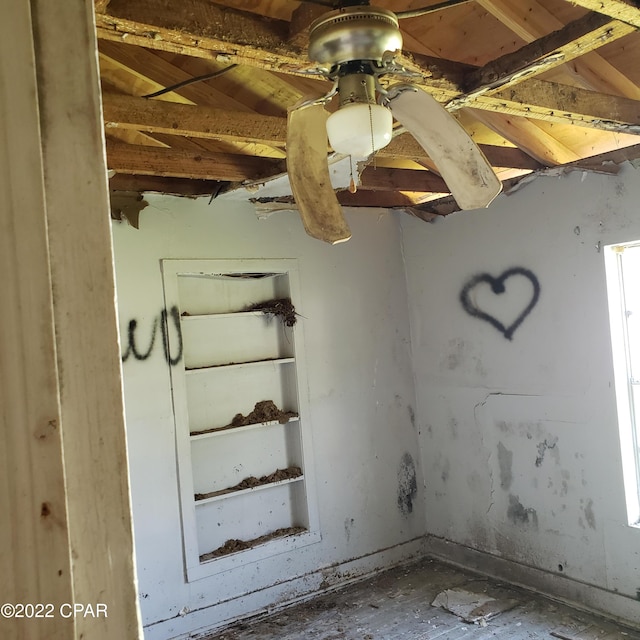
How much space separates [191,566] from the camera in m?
3.36

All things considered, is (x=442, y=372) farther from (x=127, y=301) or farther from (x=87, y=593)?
(x=87, y=593)

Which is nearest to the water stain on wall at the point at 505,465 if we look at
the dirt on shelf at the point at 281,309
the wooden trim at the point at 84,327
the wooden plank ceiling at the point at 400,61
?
the dirt on shelf at the point at 281,309

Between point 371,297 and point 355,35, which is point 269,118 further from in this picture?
point 371,297

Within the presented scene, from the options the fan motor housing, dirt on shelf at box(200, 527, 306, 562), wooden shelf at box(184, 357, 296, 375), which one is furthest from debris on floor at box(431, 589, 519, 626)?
the fan motor housing

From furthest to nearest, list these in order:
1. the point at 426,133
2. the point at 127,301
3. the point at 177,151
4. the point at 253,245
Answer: the point at 253,245 < the point at 127,301 < the point at 177,151 < the point at 426,133

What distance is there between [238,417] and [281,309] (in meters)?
0.74

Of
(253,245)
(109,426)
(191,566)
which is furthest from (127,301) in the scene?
(109,426)

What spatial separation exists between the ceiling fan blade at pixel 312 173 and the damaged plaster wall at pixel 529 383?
7.54 feet

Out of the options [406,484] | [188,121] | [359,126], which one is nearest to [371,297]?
[406,484]

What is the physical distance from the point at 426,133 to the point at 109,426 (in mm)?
1071

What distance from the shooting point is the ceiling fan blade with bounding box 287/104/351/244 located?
1.38 m

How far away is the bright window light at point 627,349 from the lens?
3.18 m

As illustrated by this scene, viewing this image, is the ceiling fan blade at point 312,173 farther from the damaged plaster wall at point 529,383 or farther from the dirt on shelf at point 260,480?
the dirt on shelf at point 260,480

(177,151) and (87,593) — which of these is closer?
(87,593)
